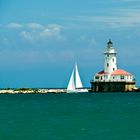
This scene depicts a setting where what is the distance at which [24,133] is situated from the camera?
122 ft

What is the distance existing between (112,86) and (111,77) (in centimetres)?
294

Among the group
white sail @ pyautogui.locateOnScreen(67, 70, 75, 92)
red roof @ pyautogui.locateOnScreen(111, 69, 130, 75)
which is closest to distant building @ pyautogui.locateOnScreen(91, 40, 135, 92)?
red roof @ pyautogui.locateOnScreen(111, 69, 130, 75)

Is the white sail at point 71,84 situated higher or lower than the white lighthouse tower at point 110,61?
lower

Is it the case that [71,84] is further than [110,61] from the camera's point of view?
Yes

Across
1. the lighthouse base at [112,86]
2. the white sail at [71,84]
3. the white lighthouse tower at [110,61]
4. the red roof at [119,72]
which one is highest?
the white lighthouse tower at [110,61]

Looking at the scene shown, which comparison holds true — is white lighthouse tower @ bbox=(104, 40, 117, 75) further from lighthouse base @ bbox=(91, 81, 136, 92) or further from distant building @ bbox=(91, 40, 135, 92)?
lighthouse base @ bbox=(91, 81, 136, 92)

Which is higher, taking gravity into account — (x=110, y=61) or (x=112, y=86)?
(x=110, y=61)

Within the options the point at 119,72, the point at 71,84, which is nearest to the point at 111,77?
the point at 119,72

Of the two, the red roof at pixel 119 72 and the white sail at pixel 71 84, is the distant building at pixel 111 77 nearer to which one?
the red roof at pixel 119 72

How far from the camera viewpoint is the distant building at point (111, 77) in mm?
126625

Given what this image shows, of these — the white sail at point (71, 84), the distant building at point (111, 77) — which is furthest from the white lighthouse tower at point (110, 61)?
the white sail at point (71, 84)

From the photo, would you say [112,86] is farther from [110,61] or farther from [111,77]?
[110,61]

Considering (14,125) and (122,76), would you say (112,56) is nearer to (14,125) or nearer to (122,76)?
(122,76)

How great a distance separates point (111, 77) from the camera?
4973 inches
